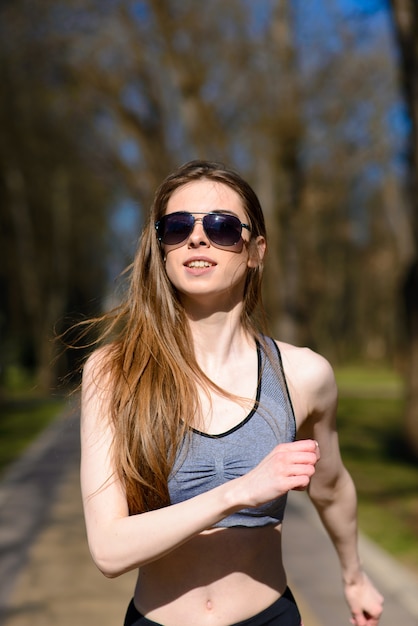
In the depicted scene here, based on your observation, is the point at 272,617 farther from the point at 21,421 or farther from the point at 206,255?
the point at 21,421

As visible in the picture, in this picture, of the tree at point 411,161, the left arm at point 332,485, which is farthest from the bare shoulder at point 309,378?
the tree at point 411,161

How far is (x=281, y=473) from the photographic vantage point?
192 cm

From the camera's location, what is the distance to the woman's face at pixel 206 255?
2.36m

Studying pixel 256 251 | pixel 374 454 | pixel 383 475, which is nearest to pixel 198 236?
pixel 256 251

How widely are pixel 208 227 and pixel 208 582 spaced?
0.87m

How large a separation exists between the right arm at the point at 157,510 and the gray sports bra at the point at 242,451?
16 centimetres

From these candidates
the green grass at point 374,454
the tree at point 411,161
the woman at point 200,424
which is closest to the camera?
the woman at point 200,424

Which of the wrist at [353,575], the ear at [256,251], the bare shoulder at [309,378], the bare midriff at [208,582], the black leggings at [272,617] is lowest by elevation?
the wrist at [353,575]

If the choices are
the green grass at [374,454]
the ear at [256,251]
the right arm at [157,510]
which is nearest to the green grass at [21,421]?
the green grass at [374,454]

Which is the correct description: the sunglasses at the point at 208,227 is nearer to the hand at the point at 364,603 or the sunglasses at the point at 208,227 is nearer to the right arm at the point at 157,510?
the right arm at the point at 157,510

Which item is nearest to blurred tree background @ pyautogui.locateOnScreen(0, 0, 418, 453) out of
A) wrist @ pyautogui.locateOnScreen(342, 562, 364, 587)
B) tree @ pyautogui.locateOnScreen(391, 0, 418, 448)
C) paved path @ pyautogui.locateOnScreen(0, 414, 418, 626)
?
tree @ pyautogui.locateOnScreen(391, 0, 418, 448)

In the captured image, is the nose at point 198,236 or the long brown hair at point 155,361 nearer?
the long brown hair at point 155,361

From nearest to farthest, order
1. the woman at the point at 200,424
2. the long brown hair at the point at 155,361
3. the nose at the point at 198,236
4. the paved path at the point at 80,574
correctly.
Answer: the woman at the point at 200,424 → the long brown hair at the point at 155,361 → the nose at the point at 198,236 → the paved path at the point at 80,574

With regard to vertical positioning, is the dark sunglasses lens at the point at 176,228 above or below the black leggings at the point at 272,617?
above
